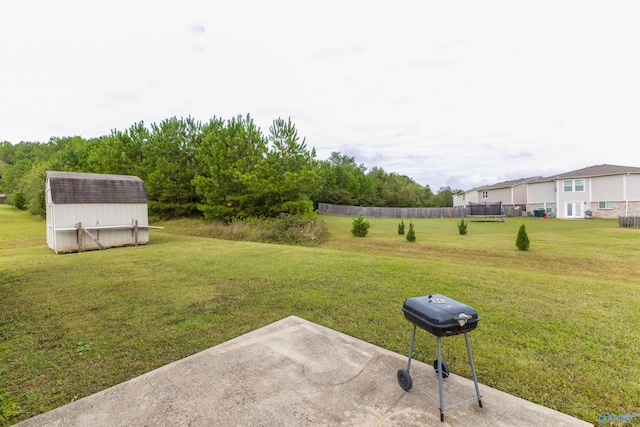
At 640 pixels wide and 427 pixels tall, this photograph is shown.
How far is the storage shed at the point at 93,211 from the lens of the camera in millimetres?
9836

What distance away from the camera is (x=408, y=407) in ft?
7.18

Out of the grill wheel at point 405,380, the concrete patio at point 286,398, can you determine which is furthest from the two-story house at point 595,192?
the grill wheel at point 405,380

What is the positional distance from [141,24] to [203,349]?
1018 centimetres

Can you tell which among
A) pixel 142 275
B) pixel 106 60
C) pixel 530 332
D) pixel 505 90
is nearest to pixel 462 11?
pixel 505 90

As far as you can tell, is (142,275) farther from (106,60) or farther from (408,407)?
(106,60)

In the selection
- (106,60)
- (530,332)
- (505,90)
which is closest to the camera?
(530,332)

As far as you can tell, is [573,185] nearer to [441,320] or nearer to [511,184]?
[511,184]

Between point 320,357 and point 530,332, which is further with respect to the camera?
point 530,332

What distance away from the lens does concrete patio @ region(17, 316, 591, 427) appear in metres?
2.04

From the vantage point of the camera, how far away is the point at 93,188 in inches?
417

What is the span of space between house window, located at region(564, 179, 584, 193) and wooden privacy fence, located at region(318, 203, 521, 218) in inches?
233

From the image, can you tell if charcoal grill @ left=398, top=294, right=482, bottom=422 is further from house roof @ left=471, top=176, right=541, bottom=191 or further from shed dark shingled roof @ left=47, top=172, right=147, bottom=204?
house roof @ left=471, top=176, right=541, bottom=191

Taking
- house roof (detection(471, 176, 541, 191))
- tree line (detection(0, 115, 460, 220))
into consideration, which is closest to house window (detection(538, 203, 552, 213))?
house roof (detection(471, 176, 541, 191))

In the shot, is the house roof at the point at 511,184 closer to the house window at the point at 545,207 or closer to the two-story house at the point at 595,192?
the house window at the point at 545,207
